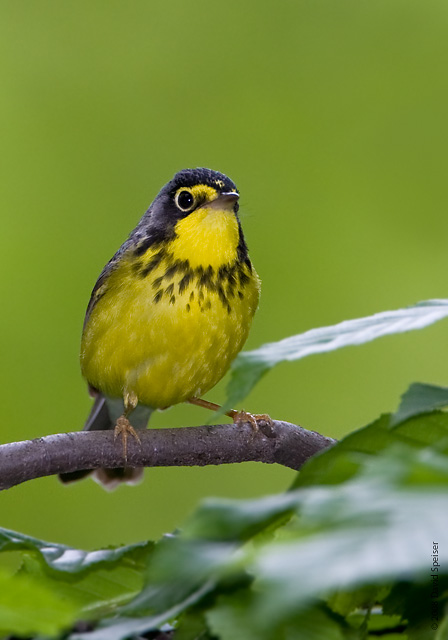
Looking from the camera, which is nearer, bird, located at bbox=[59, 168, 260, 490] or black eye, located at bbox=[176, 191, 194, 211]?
bird, located at bbox=[59, 168, 260, 490]

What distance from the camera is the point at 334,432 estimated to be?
6.52 m

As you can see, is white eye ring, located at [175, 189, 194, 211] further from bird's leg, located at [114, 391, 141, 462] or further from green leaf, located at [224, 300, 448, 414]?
green leaf, located at [224, 300, 448, 414]

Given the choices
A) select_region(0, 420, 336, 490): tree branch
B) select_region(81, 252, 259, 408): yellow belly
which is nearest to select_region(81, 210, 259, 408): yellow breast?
select_region(81, 252, 259, 408): yellow belly

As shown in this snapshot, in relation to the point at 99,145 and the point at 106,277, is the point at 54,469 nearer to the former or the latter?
the point at 106,277

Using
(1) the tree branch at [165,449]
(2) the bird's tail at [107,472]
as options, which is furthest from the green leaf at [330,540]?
(2) the bird's tail at [107,472]

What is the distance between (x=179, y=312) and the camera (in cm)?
398

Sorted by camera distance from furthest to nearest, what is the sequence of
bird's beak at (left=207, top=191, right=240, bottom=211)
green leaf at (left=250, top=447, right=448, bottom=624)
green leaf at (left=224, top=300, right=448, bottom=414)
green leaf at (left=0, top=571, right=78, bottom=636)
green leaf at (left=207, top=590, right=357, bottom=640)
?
1. bird's beak at (left=207, top=191, right=240, bottom=211)
2. green leaf at (left=224, top=300, right=448, bottom=414)
3. green leaf at (left=207, top=590, right=357, bottom=640)
4. green leaf at (left=0, top=571, right=78, bottom=636)
5. green leaf at (left=250, top=447, right=448, bottom=624)

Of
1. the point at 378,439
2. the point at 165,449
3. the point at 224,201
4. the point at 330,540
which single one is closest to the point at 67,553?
the point at 378,439

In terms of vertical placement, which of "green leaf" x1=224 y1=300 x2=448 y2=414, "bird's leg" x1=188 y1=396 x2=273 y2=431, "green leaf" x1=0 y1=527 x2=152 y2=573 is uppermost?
"green leaf" x1=224 y1=300 x2=448 y2=414

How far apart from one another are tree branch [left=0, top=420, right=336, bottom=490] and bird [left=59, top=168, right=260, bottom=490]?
3.07ft

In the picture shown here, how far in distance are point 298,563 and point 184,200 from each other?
12.5ft

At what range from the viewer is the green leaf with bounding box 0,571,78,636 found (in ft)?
2.91

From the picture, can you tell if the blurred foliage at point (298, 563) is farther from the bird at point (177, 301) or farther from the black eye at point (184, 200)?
the black eye at point (184, 200)

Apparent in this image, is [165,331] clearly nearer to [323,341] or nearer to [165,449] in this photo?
[165,449]
